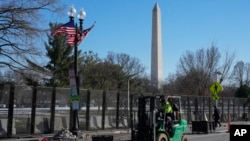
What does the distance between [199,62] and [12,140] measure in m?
60.2

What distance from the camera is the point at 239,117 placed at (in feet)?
184

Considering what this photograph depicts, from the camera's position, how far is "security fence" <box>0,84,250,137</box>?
2352 cm

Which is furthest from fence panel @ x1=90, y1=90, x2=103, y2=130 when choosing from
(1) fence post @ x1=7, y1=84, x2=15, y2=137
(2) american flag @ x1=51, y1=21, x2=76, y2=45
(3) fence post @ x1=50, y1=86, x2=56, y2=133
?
(1) fence post @ x1=7, y1=84, x2=15, y2=137

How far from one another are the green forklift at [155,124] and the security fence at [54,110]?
1424 millimetres

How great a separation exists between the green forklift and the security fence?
142cm

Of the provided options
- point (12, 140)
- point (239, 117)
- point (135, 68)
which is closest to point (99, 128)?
point (12, 140)


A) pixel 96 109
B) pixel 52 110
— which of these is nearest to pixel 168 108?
pixel 52 110

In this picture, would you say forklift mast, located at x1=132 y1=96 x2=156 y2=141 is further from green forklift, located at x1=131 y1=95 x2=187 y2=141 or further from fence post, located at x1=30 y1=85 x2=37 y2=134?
fence post, located at x1=30 y1=85 x2=37 y2=134

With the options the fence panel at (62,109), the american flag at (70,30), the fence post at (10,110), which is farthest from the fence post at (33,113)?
the american flag at (70,30)

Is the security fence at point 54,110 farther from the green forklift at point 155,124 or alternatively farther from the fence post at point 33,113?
the green forklift at point 155,124

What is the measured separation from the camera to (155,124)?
18844 millimetres

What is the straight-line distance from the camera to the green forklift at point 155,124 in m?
18.8

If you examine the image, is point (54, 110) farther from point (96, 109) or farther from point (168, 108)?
point (168, 108)

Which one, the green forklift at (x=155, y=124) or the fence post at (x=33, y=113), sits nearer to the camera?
the green forklift at (x=155, y=124)
